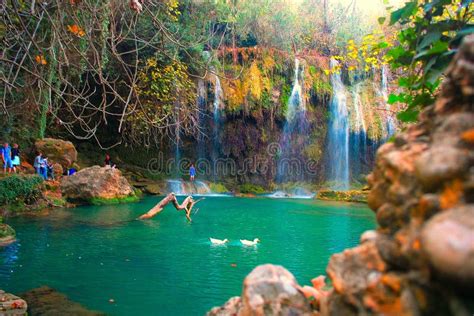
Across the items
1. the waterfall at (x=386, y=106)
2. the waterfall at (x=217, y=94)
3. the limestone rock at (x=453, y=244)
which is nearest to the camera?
the limestone rock at (x=453, y=244)

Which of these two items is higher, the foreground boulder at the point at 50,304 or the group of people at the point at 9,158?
the group of people at the point at 9,158

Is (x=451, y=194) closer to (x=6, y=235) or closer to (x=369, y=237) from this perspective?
(x=369, y=237)

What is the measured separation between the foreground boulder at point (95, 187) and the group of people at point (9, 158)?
180 centimetres

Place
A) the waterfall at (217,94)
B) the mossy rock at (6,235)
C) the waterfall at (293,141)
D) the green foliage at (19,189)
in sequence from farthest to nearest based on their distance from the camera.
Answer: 1. the waterfall at (293,141)
2. the waterfall at (217,94)
3. the green foliage at (19,189)
4. the mossy rock at (6,235)

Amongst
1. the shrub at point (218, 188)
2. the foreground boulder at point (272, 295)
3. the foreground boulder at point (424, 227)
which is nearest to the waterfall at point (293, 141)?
the shrub at point (218, 188)

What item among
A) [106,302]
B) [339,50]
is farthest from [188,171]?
[106,302]

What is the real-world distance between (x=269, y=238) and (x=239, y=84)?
1407 centimetres

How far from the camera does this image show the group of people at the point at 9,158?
13.7 meters

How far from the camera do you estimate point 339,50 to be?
24.7 meters

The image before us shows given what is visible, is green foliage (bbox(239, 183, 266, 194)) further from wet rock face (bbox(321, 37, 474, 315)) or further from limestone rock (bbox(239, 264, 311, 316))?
wet rock face (bbox(321, 37, 474, 315))

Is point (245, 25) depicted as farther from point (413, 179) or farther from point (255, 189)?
point (413, 179)

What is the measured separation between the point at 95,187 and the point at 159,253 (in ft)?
26.5

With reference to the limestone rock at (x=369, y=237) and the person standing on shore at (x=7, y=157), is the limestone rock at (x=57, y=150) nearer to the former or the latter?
the person standing on shore at (x=7, y=157)

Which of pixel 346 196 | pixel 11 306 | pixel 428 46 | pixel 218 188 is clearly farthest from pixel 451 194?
pixel 218 188
